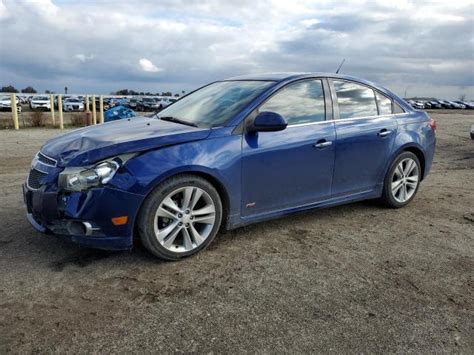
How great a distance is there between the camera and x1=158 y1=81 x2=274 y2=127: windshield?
422cm

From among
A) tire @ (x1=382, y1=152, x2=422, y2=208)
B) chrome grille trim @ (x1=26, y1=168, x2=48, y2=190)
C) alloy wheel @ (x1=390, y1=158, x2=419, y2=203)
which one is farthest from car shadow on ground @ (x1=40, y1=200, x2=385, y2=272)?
alloy wheel @ (x1=390, y1=158, x2=419, y2=203)

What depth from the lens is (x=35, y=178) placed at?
12.5 feet

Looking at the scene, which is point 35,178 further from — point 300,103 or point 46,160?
point 300,103

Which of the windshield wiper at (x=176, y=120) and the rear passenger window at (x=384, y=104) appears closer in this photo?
the windshield wiper at (x=176, y=120)

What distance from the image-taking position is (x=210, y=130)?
3934 millimetres

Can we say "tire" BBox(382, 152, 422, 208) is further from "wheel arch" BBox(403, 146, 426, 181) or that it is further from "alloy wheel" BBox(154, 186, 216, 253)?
"alloy wheel" BBox(154, 186, 216, 253)

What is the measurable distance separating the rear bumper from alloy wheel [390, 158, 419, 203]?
3.37 metres

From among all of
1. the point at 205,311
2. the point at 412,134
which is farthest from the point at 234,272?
the point at 412,134

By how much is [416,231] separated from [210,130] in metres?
2.55

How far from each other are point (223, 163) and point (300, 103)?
1.22 meters

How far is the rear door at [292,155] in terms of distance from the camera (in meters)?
4.09

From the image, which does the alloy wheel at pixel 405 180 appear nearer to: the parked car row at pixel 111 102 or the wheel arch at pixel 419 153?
the wheel arch at pixel 419 153

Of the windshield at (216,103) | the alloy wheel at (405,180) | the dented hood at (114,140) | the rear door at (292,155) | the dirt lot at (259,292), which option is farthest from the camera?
the alloy wheel at (405,180)

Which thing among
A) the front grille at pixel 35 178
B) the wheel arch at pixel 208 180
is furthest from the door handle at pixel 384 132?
the front grille at pixel 35 178
